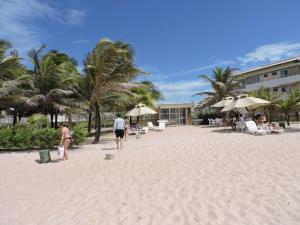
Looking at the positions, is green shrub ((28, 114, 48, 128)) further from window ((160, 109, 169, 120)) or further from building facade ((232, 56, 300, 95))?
building facade ((232, 56, 300, 95))

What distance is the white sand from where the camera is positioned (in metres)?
4.83

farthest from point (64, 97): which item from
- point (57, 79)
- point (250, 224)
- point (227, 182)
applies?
point (250, 224)

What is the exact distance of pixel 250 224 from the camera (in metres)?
4.33

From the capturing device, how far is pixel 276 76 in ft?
122

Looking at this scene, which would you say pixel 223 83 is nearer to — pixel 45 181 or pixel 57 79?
pixel 57 79

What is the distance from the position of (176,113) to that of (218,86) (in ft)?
24.3

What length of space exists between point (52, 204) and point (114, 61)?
11.4 m

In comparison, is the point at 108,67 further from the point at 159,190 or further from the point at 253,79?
the point at 253,79

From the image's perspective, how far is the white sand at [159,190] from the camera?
483 centimetres

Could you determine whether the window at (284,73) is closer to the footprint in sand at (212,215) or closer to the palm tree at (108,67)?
the palm tree at (108,67)

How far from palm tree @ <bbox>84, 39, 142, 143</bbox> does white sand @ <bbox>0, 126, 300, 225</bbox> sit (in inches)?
266

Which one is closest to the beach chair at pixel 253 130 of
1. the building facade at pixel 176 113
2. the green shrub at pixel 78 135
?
the green shrub at pixel 78 135

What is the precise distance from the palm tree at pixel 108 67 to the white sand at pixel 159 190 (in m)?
6.75

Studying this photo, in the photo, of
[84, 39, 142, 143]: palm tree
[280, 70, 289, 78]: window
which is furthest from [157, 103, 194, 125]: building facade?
[84, 39, 142, 143]: palm tree
